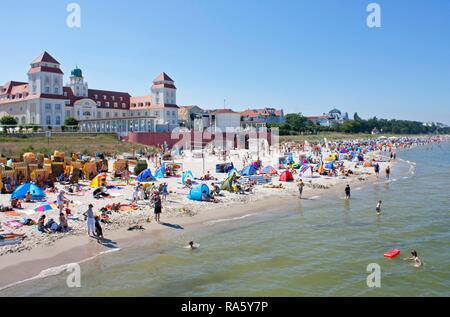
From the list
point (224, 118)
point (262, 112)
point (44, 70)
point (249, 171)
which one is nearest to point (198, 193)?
point (249, 171)

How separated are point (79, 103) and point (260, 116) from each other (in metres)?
52.5

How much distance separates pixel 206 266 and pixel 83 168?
1598 cm

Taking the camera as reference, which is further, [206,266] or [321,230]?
[321,230]

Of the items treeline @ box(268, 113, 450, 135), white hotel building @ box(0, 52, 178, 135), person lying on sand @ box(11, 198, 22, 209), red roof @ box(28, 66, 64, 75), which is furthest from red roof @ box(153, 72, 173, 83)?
person lying on sand @ box(11, 198, 22, 209)

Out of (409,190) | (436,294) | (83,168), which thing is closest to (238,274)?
(436,294)

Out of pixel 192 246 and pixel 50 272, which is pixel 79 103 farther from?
pixel 50 272

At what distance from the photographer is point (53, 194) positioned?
71.1 ft

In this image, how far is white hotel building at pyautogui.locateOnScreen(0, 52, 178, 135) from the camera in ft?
205

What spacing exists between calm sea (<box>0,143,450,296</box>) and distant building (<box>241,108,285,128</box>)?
80094mm

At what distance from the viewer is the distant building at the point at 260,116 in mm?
102650

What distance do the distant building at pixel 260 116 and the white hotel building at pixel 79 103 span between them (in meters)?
28.2
